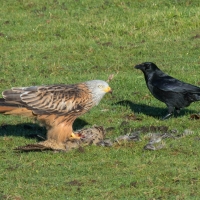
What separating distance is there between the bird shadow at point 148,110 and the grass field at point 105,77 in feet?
0.06

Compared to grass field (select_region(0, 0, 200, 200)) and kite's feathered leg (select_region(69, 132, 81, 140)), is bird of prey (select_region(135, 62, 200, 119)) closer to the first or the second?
grass field (select_region(0, 0, 200, 200))

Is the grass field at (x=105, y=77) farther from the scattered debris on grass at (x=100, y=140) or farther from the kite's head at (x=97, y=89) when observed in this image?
the kite's head at (x=97, y=89)

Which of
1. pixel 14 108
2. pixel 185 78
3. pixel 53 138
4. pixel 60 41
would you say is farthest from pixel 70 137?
pixel 60 41

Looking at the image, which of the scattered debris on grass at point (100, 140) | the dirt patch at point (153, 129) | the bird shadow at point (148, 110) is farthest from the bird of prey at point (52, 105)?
the bird shadow at point (148, 110)

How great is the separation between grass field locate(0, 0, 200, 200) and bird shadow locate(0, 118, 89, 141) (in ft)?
0.05

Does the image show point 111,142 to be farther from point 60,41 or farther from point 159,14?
point 159,14

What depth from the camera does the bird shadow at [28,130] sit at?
1037 centimetres

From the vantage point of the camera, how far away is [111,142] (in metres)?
9.51

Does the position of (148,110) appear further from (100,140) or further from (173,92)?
(100,140)

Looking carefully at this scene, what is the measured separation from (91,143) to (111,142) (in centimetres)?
29

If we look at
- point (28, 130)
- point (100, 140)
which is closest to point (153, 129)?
point (100, 140)

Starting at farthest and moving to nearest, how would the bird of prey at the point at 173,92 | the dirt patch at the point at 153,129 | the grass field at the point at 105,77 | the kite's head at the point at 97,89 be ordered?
the bird of prey at the point at 173,92 → the dirt patch at the point at 153,129 → the kite's head at the point at 97,89 → the grass field at the point at 105,77

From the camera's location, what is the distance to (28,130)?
422 inches

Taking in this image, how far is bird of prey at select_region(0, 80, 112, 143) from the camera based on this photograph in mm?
9781
